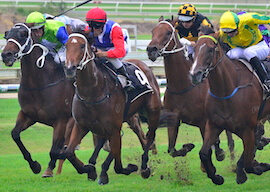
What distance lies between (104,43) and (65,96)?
965mm

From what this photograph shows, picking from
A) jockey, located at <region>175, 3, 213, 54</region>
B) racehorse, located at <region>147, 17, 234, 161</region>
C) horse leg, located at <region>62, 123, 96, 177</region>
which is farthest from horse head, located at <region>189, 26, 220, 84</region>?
jockey, located at <region>175, 3, 213, 54</region>

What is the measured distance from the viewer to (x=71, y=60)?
7.02m

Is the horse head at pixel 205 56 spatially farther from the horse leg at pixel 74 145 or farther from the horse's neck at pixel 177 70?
the horse leg at pixel 74 145

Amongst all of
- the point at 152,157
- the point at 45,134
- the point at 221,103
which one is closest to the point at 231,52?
the point at 221,103

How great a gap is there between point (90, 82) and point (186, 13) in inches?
94.6

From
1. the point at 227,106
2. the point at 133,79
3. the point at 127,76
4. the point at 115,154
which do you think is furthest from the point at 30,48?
the point at 227,106

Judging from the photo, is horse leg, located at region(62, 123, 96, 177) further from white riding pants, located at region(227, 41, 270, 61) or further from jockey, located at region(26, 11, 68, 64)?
white riding pants, located at region(227, 41, 270, 61)

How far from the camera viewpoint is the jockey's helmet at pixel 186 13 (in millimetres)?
9273

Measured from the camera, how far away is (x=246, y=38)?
8.04 meters

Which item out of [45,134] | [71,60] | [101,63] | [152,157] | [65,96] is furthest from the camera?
[45,134]

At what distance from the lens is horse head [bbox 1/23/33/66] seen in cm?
802

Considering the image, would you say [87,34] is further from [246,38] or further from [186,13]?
[186,13]

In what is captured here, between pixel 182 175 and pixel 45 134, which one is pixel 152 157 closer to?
pixel 182 175

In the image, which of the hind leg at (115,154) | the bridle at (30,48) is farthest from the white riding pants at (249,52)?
the bridle at (30,48)
